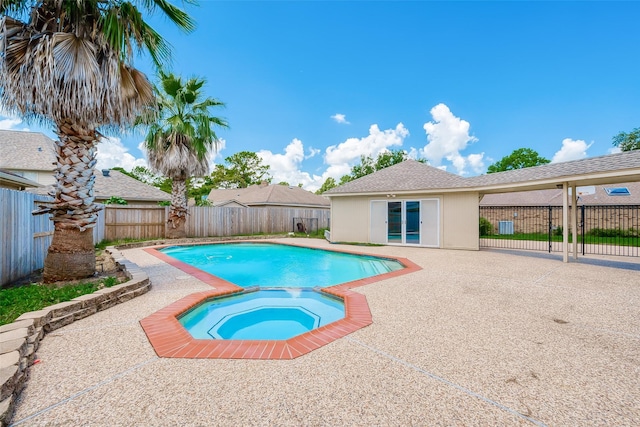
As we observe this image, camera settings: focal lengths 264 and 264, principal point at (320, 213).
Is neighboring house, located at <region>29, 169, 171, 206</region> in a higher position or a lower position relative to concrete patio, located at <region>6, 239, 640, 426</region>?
higher

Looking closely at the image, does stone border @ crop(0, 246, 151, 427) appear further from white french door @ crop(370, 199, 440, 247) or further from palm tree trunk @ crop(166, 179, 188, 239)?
white french door @ crop(370, 199, 440, 247)

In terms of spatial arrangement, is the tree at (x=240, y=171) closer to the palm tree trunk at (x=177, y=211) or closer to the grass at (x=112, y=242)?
the palm tree trunk at (x=177, y=211)

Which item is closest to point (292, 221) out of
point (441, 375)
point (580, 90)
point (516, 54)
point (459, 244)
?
point (459, 244)

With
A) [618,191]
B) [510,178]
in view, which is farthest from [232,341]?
[618,191]

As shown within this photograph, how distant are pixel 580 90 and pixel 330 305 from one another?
21.3 meters

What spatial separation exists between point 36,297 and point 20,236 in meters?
2.59

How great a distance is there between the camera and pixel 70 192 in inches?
194

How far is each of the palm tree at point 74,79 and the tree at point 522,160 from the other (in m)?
45.0

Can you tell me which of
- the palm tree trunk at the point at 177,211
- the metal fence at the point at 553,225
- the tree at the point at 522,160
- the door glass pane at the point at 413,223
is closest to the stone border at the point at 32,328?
the palm tree trunk at the point at 177,211

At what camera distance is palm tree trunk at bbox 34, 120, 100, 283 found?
4.86 m

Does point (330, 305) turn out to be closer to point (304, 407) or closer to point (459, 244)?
point (304, 407)

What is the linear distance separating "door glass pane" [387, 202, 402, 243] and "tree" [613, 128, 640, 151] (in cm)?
3372

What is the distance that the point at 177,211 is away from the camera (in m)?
13.2

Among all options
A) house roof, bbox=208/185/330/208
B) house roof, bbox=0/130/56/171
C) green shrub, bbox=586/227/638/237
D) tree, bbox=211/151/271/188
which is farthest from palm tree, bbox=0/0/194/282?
tree, bbox=211/151/271/188
